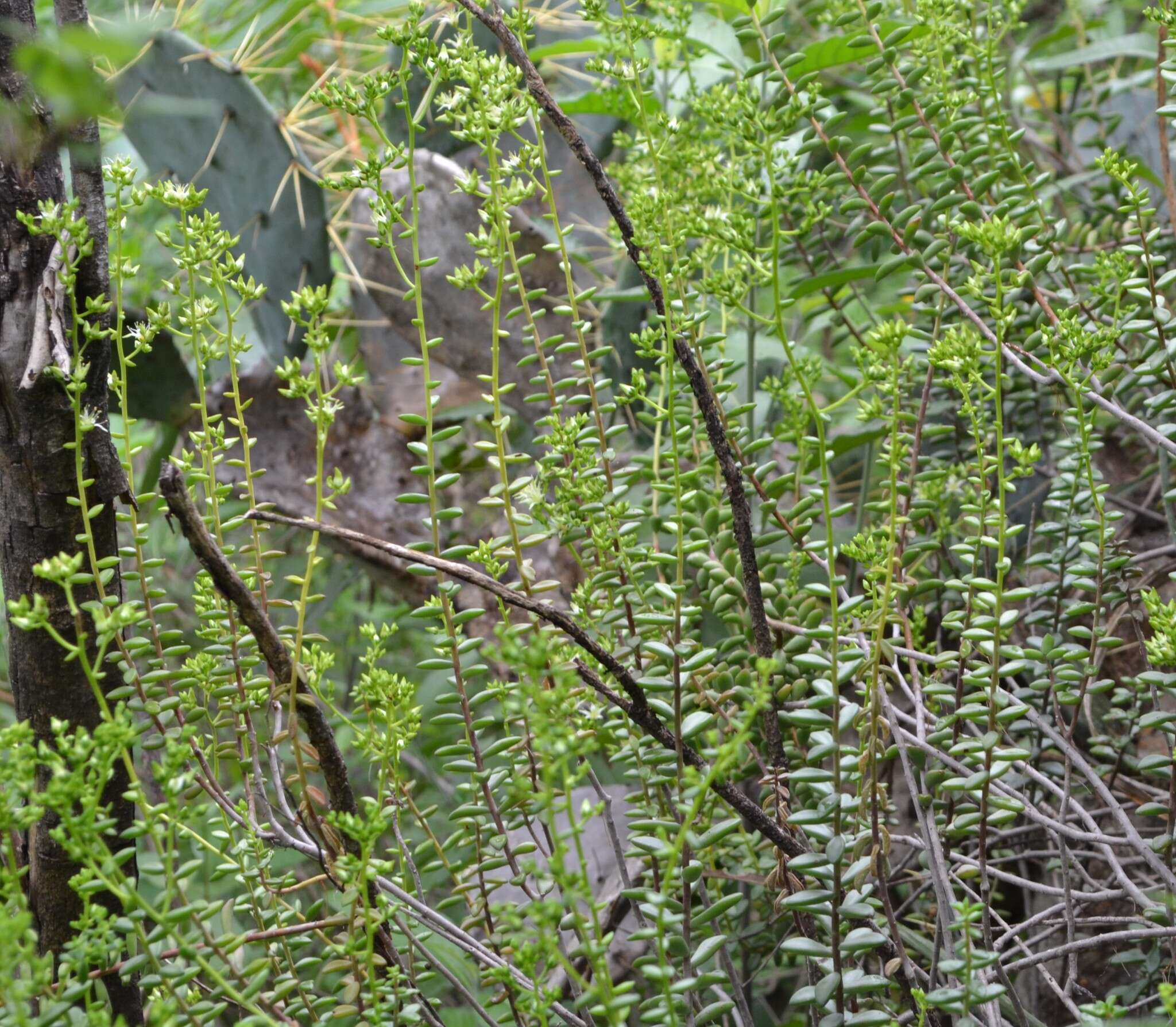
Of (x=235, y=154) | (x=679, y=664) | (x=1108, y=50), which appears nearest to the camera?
(x=679, y=664)

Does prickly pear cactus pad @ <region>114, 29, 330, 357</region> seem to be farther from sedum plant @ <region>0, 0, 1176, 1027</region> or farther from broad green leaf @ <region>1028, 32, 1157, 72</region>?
broad green leaf @ <region>1028, 32, 1157, 72</region>

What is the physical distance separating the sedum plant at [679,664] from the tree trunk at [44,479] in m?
0.01

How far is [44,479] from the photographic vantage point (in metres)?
0.70

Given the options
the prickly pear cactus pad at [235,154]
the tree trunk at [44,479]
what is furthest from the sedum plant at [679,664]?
the prickly pear cactus pad at [235,154]

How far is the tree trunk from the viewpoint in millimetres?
677

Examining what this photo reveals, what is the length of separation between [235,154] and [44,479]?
3.07 feet

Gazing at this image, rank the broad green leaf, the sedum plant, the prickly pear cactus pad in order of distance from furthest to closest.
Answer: the prickly pear cactus pad, the broad green leaf, the sedum plant

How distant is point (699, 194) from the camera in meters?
0.98

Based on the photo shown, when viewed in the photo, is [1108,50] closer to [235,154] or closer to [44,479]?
[235,154]

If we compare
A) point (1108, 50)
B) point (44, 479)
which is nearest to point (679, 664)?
point (44, 479)

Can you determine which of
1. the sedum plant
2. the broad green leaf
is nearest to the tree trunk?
the sedum plant

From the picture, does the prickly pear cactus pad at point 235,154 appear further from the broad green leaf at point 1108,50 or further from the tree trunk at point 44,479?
the broad green leaf at point 1108,50

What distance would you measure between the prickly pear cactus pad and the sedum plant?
0.62 m

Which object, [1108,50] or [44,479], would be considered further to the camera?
[1108,50]
